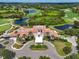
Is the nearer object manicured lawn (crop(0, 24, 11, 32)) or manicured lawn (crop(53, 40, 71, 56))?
manicured lawn (crop(53, 40, 71, 56))

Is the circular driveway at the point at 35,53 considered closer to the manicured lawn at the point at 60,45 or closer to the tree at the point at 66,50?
the manicured lawn at the point at 60,45

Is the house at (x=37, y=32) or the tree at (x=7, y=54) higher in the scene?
the house at (x=37, y=32)

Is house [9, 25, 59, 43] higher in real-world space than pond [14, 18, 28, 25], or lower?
lower

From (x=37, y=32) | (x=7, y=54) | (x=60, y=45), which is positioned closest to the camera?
(x=7, y=54)

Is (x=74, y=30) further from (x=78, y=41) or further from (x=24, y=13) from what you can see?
(x=24, y=13)

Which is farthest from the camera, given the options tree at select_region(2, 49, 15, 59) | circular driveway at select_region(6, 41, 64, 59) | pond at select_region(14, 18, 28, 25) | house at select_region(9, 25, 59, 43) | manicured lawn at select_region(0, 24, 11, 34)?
pond at select_region(14, 18, 28, 25)

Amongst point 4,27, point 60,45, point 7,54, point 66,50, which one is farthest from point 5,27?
point 66,50

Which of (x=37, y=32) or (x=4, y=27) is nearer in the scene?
(x=37, y=32)

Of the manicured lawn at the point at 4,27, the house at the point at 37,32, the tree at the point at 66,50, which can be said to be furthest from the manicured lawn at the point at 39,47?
the manicured lawn at the point at 4,27

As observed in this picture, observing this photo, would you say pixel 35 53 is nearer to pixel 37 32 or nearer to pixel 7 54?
pixel 7 54

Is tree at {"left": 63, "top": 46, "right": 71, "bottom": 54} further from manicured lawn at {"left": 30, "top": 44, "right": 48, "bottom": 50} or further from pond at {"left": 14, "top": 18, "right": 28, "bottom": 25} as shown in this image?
pond at {"left": 14, "top": 18, "right": 28, "bottom": 25}

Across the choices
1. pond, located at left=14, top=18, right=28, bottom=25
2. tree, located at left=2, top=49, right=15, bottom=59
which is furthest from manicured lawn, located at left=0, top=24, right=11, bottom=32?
tree, located at left=2, top=49, right=15, bottom=59
